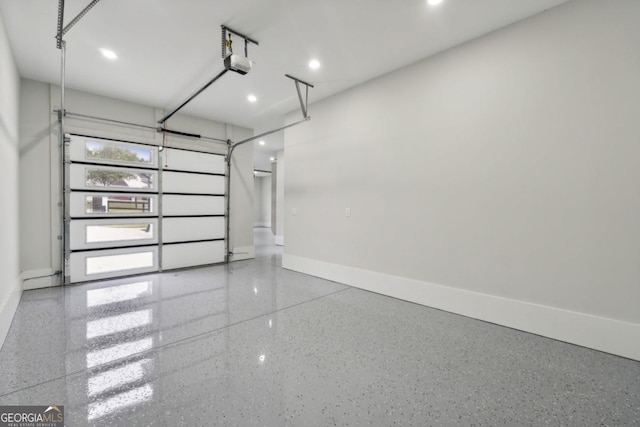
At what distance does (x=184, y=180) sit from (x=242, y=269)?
206cm

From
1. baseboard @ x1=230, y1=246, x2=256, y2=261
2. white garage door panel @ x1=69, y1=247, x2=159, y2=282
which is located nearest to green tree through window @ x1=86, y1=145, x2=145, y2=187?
white garage door panel @ x1=69, y1=247, x2=159, y2=282

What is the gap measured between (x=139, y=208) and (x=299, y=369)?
4.28 meters

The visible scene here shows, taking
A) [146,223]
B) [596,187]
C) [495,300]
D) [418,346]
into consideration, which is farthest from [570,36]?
[146,223]

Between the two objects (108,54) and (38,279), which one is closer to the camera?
(108,54)

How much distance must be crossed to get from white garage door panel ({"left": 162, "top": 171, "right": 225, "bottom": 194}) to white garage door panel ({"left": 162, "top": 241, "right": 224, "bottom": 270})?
3.47 ft

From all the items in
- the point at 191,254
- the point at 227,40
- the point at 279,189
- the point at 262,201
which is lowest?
the point at 191,254

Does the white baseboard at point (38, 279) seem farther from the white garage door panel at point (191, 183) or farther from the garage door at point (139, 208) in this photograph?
the white garage door panel at point (191, 183)

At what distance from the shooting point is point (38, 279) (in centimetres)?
379

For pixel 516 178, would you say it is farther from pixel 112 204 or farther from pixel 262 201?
pixel 262 201

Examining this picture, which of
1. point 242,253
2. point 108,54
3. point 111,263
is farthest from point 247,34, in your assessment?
point 242,253

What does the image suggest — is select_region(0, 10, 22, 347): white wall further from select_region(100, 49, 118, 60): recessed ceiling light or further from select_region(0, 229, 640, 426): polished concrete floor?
select_region(100, 49, 118, 60): recessed ceiling light

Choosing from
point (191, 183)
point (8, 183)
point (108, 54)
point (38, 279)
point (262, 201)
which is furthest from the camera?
point (262, 201)

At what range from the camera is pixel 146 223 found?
478cm

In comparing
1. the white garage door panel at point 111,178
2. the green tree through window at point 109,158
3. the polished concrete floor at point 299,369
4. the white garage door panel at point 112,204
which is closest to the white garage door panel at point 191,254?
the white garage door panel at point 112,204
